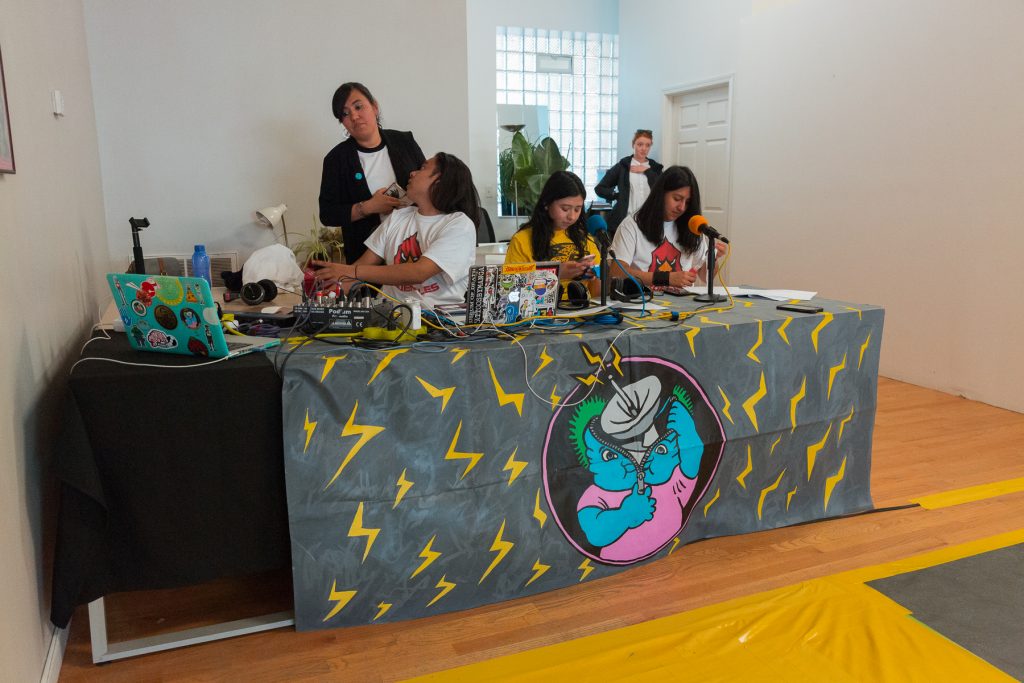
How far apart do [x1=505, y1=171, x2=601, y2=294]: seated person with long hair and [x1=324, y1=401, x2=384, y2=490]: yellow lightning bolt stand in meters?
1.09

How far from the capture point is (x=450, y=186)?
8.11ft

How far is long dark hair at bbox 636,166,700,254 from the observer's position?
287 cm

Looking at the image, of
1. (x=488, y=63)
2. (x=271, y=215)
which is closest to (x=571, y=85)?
(x=488, y=63)

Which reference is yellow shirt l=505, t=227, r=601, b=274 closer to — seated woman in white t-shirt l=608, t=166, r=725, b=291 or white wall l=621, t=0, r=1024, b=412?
seated woman in white t-shirt l=608, t=166, r=725, b=291

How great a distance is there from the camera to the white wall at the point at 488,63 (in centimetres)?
659

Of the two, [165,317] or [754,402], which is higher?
[165,317]

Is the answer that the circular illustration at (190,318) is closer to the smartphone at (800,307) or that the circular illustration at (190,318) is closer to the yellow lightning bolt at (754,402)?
the yellow lightning bolt at (754,402)

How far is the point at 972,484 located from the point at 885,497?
0.40m

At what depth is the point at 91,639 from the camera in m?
1.80

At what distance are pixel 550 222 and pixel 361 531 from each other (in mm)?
1401

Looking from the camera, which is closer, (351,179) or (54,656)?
(54,656)

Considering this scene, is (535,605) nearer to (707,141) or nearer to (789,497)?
(789,497)

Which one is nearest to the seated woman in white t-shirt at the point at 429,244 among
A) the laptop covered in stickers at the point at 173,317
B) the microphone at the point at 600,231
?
the microphone at the point at 600,231

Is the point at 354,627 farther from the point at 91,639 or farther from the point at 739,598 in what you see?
the point at 739,598
